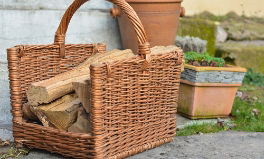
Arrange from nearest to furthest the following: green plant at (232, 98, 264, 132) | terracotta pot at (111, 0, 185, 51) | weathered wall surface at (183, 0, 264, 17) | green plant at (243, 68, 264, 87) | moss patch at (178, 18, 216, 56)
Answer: green plant at (232, 98, 264, 132)
terracotta pot at (111, 0, 185, 51)
green plant at (243, 68, 264, 87)
moss patch at (178, 18, 216, 56)
weathered wall surface at (183, 0, 264, 17)

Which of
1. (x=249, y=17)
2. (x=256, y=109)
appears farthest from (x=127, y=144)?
(x=249, y=17)

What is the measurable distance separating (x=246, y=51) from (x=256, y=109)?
1.75 metres

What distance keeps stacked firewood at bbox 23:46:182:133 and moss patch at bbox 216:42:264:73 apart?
9.22 feet

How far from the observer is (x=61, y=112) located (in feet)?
10.6

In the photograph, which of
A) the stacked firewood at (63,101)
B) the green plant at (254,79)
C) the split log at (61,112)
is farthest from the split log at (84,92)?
the green plant at (254,79)

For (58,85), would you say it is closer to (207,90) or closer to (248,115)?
(207,90)

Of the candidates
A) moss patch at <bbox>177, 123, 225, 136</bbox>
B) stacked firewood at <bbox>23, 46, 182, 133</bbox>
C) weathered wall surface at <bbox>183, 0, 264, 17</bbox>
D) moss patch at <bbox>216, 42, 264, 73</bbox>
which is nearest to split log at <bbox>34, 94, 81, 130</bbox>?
stacked firewood at <bbox>23, 46, 182, 133</bbox>

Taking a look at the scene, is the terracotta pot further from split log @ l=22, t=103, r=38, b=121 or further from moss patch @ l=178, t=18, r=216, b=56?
moss patch @ l=178, t=18, r=216, b=56

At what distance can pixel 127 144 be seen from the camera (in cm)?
328

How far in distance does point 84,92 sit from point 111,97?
177mm

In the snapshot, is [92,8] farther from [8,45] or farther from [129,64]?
[129,64]

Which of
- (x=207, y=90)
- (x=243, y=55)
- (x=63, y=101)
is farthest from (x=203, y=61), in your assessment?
(x=243, y=55)

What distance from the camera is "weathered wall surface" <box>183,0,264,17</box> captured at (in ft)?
21.1

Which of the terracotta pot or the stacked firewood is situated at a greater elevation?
the terracotta pot
